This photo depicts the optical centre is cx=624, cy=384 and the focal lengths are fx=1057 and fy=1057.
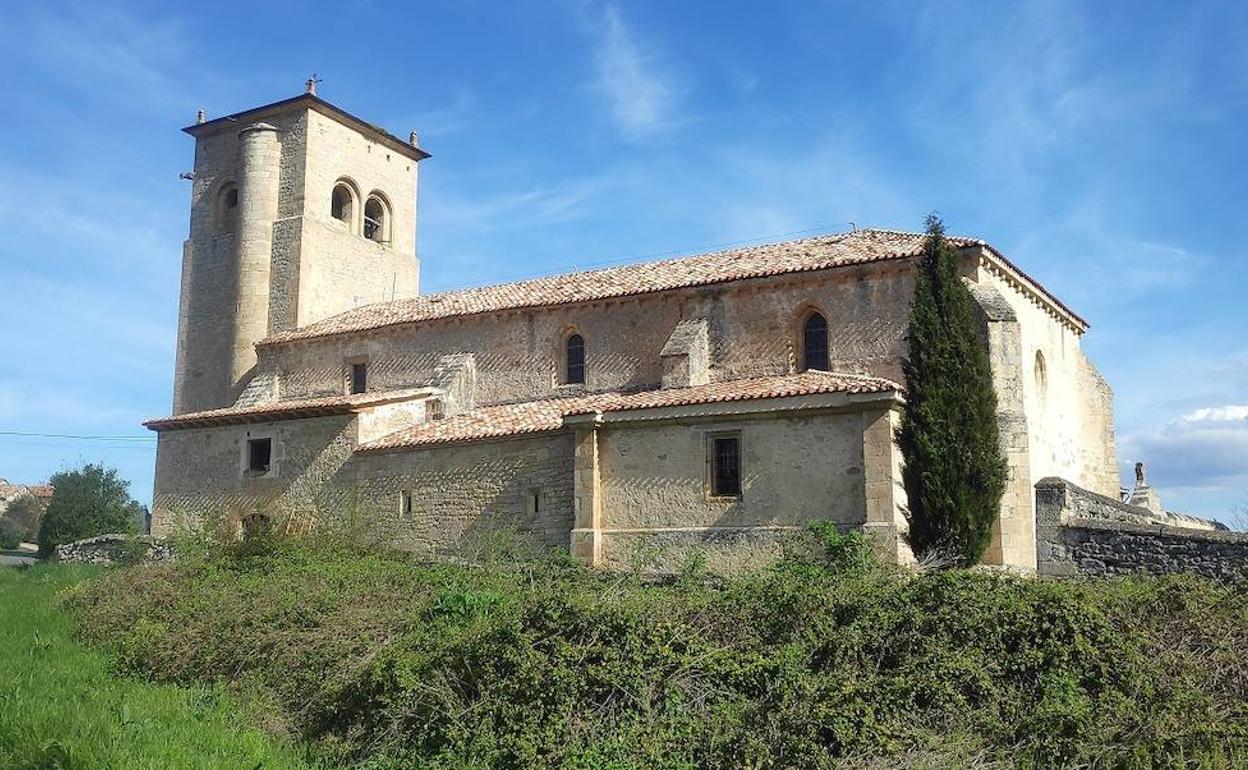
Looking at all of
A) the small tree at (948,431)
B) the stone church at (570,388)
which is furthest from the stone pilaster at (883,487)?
the small tree at (948,431)

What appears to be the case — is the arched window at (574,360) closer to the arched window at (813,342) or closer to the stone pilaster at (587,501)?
the stone pilaster at (587,501)

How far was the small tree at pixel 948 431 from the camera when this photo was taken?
51.4 ft

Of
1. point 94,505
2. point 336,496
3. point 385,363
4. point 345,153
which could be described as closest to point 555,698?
point 336,496

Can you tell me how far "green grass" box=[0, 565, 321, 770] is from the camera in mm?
8961

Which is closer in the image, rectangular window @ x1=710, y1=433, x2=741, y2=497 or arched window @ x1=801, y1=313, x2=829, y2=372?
rectangular window @ x1=710, y1=433, x2=741, y2=497

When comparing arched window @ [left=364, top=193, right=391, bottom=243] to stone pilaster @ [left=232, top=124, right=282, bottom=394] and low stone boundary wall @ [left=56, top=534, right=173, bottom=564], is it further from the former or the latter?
low stone boundary wall @ [left=56, top=534, right=173, bottom=564]

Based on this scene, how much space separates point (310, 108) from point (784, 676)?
81.7 ft

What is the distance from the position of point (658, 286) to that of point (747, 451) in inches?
228

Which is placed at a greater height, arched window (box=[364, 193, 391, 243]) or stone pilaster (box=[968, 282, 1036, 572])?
arched window (box=[364, 193, 391, 243])

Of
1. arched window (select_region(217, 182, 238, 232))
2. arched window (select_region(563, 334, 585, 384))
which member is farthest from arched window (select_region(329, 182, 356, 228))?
arched window (select_region(563, 334, 585, 384))

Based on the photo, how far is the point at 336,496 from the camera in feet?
70.0

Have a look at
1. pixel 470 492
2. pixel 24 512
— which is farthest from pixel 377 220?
pixel 24 512

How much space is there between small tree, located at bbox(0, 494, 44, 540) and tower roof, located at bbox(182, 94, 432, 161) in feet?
127

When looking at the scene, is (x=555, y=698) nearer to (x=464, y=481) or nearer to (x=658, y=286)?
(x=464, y=481)
